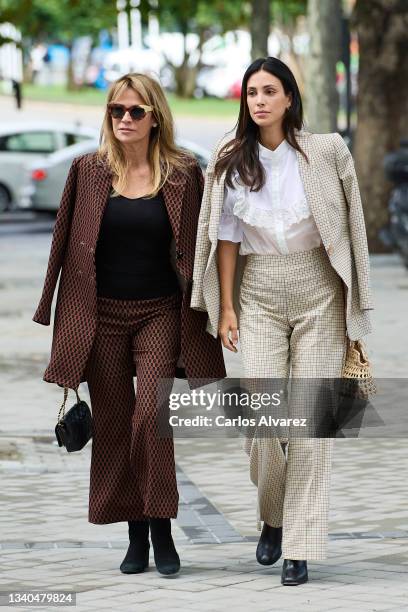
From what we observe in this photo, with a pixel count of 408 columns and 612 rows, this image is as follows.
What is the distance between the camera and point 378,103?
21.5 metres

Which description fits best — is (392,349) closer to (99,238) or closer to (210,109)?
(99,238)

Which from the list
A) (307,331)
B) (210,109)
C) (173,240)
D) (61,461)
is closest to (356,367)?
(307,331)

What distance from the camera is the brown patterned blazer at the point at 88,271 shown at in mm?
6359

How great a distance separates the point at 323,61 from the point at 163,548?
14.6 m

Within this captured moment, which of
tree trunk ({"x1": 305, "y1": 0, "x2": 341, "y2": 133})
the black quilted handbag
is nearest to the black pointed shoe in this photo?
the black quilted handbag

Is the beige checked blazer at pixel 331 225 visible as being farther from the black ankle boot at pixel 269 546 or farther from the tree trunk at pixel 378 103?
the tree trunk at pixel 378 103

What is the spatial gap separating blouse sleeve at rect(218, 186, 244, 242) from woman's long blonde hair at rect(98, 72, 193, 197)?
28 centimetres

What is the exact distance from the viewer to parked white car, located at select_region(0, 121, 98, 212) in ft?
98.1

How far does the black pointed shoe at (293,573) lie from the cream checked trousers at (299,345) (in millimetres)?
56

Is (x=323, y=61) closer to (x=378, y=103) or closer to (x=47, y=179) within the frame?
(x=378, y=103)

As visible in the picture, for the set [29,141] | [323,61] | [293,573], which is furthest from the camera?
[29,141]

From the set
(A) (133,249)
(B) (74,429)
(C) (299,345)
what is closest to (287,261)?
(C) (299,345)

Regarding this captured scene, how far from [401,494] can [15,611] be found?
2.83m

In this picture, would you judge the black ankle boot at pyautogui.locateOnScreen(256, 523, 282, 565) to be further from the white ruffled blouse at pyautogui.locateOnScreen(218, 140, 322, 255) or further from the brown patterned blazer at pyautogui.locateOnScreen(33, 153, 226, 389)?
the white ruffled blouse at pyautogui.locateOnScreen(218, 140, 322, 255)
